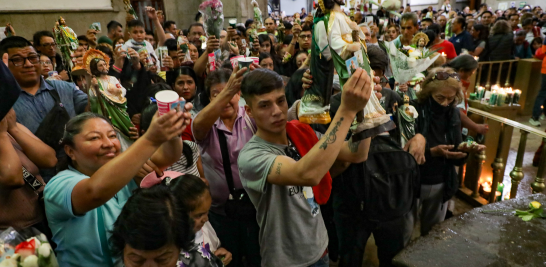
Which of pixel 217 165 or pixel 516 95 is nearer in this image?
→ pixel 217 165

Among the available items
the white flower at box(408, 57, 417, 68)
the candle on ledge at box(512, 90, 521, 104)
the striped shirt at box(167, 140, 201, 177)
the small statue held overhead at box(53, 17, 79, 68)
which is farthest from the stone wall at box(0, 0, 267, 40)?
the white flower at box(408, 57, 417, 68)

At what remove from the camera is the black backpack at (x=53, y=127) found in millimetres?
2369

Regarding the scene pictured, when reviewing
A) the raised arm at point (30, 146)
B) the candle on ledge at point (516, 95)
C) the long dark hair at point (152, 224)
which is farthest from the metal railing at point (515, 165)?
the raised arm at point (30, 146)

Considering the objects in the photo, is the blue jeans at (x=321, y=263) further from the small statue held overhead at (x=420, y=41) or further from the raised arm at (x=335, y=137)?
the small statue held overhead at (x=420, y=41)

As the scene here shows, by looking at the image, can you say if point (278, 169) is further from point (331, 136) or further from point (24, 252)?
point (24, 252)

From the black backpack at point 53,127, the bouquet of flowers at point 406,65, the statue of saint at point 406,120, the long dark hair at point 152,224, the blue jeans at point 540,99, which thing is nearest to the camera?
the long dark hair at point 152,224

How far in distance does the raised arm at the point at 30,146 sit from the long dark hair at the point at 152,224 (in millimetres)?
841

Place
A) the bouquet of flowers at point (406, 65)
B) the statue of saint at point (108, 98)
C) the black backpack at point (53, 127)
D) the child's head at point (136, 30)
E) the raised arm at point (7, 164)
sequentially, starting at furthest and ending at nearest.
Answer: the child's head at point (136, 30), the bouquet of flowers at point (406, 65), the statue of saint at point (108, 98), the black backpack at point (53, 127), the raised arm at point (7, 164)

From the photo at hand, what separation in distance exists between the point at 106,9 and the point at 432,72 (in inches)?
333

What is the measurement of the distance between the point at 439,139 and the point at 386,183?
0.94 meters

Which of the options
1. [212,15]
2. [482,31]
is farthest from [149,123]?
[482,31]

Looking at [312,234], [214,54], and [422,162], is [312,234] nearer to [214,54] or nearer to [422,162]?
[422,162]

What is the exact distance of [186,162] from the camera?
2.20m

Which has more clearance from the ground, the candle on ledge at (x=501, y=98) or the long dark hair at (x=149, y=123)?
the long dark hair at (x=149, y=123)
